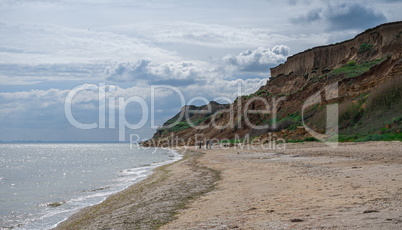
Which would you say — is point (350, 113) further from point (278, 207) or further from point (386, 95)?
point (278, 207)

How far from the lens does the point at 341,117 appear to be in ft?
128

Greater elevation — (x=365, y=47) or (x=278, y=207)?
(x=365, y=47)

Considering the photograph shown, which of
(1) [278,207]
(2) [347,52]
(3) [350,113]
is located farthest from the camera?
(2) [347,52]

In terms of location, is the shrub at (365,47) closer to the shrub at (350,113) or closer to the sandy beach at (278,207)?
the shrub at (350,113)

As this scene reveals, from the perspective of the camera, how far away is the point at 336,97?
4550cm

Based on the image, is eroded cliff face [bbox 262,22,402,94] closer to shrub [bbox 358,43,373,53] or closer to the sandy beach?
shrub [bbox 358,43,373,53]

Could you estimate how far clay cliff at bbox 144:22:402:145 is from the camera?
33562mm

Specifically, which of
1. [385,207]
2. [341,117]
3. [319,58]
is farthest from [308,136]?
[319,58]

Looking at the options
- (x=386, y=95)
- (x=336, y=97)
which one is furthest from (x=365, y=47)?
(x=386, y=95)

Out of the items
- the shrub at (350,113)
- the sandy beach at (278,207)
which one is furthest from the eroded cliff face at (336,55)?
the sandy beach at (278,207)

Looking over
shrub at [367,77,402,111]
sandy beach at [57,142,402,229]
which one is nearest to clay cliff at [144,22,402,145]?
shrub at [367,77,402,111]

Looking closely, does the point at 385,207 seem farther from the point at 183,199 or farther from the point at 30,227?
the point at 30,227

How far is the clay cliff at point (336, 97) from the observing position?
33562 mm

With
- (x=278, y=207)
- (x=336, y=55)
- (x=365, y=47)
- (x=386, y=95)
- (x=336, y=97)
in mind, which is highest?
(x=336, y=55)
